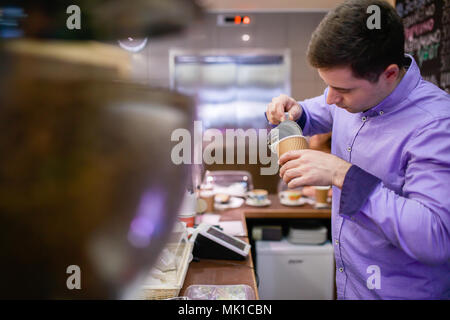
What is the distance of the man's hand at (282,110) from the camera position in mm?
1370

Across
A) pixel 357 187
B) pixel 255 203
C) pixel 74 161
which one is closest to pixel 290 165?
pixel 357 187

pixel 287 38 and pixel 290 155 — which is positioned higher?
pixel 287 38

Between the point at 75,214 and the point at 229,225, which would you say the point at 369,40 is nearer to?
the point at 75,214

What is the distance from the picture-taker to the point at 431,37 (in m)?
3.04

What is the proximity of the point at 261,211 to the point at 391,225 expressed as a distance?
79.1 inches

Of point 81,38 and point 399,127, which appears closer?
point 81,38

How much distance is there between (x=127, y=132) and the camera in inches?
8.3

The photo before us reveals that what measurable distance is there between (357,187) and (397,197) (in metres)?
0.11

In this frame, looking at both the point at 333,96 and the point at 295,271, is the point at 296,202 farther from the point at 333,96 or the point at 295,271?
the point at 333,96

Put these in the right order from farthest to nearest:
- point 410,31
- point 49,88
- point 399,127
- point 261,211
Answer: point 410,31 → point 261,211 → point 399,127 → point 49,88

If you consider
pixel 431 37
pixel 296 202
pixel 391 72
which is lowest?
pixel 296 202

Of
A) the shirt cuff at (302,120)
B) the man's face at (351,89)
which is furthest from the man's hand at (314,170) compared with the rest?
the shirt cuff at (302,120)

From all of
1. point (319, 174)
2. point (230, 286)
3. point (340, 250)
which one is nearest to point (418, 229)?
point (319, 174)

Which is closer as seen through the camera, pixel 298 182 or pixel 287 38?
pixel 298 182
